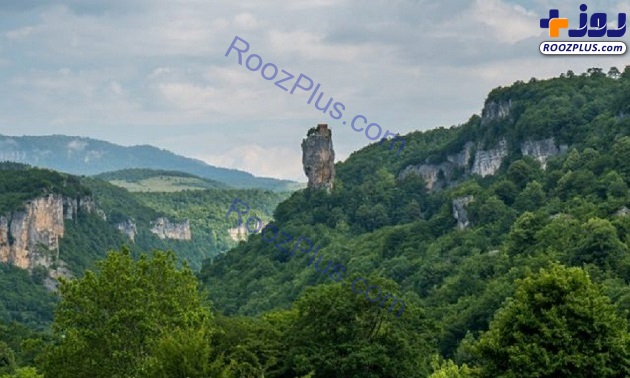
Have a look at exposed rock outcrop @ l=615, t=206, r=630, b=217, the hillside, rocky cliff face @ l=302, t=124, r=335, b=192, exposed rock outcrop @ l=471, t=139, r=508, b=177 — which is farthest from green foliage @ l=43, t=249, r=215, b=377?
rocky cliff face @ l=302, t=124, r=335, b=192

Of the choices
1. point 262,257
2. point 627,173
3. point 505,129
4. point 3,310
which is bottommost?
Result: point 3,310

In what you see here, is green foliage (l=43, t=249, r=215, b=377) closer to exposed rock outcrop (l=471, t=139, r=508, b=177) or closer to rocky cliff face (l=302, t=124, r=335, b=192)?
exposed rock outcrop (l=471, t=139, r=508, b=177)

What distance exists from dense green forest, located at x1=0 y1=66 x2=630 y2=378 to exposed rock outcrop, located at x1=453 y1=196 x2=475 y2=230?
52.2 inches

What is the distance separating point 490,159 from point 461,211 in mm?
25968

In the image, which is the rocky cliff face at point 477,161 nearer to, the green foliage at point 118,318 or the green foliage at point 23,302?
the green foliage at point 23,302

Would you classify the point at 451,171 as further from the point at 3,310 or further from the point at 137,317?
the point at 137,317

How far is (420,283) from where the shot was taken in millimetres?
105312

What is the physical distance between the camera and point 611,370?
32969 millimetres

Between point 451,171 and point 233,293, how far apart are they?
154 feet

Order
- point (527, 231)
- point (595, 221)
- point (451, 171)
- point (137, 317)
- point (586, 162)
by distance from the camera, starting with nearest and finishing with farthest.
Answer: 1. point (137, 317)
2. point (595, 221)
3. point (527, 231)
4. point (586, 162)
5. point (451, 171)

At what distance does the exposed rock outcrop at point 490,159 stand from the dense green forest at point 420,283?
1.38 meters

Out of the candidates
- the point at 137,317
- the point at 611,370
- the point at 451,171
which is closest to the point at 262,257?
the point at 451,171

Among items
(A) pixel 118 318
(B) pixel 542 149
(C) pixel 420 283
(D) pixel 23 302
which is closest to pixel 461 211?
(B) pixel 542 149

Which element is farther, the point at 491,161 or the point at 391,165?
the point at 391,165
